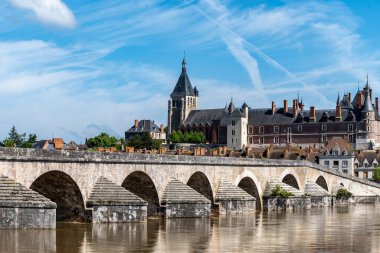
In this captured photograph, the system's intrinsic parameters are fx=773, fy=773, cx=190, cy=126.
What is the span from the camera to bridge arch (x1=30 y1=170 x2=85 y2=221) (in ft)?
119

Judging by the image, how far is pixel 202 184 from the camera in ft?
157

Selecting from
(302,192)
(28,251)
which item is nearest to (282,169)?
(302,192)

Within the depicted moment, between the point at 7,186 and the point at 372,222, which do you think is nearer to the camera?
the point at 7,186

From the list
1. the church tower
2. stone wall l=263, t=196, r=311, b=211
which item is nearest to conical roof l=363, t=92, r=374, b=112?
the church tower

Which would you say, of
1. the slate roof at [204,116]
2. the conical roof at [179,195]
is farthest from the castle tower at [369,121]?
the conical roof at [179,195]

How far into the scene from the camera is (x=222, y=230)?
36.6 metres

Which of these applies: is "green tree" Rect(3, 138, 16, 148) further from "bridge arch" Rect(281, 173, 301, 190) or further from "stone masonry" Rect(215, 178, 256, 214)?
"stone masonry" Rect(215, 178, 256, 214)

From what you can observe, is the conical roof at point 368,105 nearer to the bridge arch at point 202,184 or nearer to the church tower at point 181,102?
the church tower at point 181,102

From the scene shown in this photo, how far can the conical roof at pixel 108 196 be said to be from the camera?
36.6 meters

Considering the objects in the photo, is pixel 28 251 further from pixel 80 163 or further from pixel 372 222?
pixel 372 222

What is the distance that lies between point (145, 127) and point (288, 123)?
38.9 metres

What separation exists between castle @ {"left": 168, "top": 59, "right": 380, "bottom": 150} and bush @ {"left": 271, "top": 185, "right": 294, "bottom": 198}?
270 ft

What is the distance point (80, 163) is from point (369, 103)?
366 ft

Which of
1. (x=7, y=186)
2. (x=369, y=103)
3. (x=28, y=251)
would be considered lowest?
(x=28, y=251)
